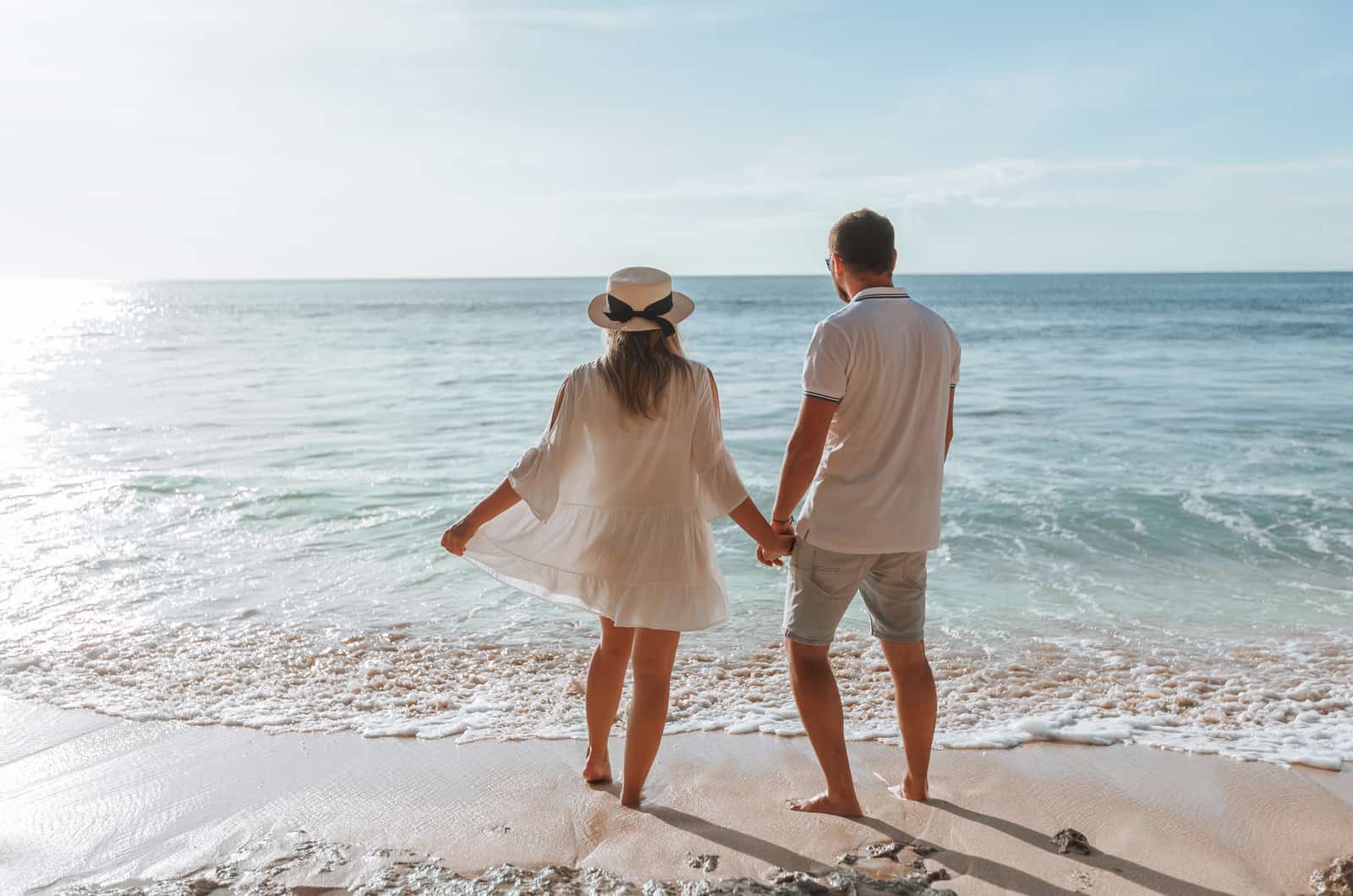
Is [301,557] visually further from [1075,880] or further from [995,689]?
[1075,880]

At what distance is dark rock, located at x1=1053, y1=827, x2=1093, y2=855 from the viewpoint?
310 centimetres

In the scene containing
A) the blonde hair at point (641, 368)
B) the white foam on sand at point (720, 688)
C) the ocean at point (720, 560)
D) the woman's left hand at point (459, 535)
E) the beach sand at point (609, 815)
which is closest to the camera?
the beach sand at point (609, 815)

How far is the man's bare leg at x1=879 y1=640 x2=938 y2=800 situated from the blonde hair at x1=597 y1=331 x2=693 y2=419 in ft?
3.63

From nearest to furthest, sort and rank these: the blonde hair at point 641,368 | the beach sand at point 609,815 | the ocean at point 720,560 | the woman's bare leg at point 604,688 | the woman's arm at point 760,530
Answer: the beach sand at point 609,815 → the blonde hair at point 641,368 → the woman's arm at point 760,530 → the woman's bare leg at point 604,688 → the ocean at point 720,560

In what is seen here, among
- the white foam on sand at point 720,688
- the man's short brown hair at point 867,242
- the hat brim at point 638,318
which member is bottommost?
the white foam on sand at point 720,688

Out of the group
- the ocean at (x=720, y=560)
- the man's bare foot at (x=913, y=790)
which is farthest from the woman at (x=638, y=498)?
the man's bare foot at (x=913, y=790)

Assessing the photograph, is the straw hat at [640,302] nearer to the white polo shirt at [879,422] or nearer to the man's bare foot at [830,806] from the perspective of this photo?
the white polo shirt at [879,422]

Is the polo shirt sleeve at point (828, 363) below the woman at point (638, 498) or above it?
above

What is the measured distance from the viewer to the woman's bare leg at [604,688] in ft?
11.3

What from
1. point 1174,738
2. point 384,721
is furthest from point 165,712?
point 1174,738

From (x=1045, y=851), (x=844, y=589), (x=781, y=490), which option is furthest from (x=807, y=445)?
(x=1045, y=851)

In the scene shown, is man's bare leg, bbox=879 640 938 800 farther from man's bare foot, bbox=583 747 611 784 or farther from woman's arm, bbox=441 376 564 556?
woman's arm, bbox=441 376 564 556

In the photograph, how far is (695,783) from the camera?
12.1 feet

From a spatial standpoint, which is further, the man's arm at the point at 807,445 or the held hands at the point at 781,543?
the held hands at the point at 781,543
